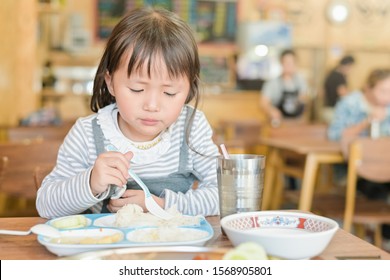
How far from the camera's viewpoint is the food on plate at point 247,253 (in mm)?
619

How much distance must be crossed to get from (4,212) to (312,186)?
1500 millimetres

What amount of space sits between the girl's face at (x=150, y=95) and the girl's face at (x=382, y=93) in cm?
290

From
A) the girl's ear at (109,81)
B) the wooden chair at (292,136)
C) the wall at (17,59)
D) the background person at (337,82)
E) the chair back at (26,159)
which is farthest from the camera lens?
the background person at (337,82)

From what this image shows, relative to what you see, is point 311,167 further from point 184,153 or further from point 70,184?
point 70,184

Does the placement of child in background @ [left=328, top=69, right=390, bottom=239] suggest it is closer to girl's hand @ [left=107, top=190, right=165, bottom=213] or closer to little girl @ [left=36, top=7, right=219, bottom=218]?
little girl @ [left=36, top=7, right=219, bottom=218]

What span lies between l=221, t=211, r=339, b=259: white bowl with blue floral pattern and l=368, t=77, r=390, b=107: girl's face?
10.0ft

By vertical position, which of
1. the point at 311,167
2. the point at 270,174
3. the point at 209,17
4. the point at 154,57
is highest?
the point at 209,17

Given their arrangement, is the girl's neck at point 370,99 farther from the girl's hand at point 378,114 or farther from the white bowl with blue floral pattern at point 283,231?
the white bowl with blue floral pattern at point 283,231

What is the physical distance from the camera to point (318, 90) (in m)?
7.30

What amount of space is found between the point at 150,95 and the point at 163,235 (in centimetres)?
29

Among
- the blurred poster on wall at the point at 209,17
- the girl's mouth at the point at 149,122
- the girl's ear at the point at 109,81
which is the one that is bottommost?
the girl's mouth at the point at 149,122

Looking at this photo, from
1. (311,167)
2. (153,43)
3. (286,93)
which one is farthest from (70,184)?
(286,93)

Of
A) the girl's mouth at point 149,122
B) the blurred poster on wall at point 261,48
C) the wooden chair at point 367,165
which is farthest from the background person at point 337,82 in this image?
the girl's mouth at point 149,122

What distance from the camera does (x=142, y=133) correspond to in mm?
1138
